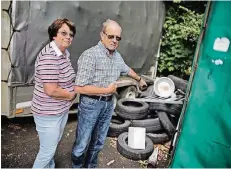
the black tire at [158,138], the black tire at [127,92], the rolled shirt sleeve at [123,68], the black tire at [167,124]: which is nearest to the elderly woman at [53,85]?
the rolled shirt sleeve at [123,68]

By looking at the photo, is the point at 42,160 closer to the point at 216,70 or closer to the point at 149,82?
the point at 216,70

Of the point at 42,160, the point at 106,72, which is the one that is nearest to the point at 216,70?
the point at 106,72

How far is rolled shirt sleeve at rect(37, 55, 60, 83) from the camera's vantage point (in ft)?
8.48

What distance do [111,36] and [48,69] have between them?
0.81 meters

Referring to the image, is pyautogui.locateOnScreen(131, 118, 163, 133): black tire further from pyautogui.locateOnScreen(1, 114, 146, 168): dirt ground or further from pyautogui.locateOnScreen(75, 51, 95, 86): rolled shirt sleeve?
pyautogui.locateOnScreen(75, 51, 95, 86): rolled shirt sleeve

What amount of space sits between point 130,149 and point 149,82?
10.0 feet

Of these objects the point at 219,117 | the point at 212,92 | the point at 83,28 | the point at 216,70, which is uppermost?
the point at 83,28

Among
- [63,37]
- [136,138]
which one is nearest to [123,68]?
[63,37]

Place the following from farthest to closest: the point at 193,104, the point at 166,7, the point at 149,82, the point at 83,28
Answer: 1. the point at 166,7
2. the point at 149,82
3. the point at 83,28
4. the point at 193,104

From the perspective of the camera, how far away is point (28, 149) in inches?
166

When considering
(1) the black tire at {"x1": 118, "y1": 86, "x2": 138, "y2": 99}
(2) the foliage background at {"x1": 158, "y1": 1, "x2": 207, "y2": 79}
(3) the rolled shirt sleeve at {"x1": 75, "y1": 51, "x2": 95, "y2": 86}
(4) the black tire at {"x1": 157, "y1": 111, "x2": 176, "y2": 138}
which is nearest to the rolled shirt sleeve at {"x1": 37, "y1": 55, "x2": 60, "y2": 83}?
(3) the rolled shirt sleeve at {"x1": 75, "y1": 51, "x2": 95, "y2": 86}

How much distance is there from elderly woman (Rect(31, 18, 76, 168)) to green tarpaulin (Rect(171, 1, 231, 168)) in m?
1.32

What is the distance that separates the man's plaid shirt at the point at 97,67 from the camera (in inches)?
111

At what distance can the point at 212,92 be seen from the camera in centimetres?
259
